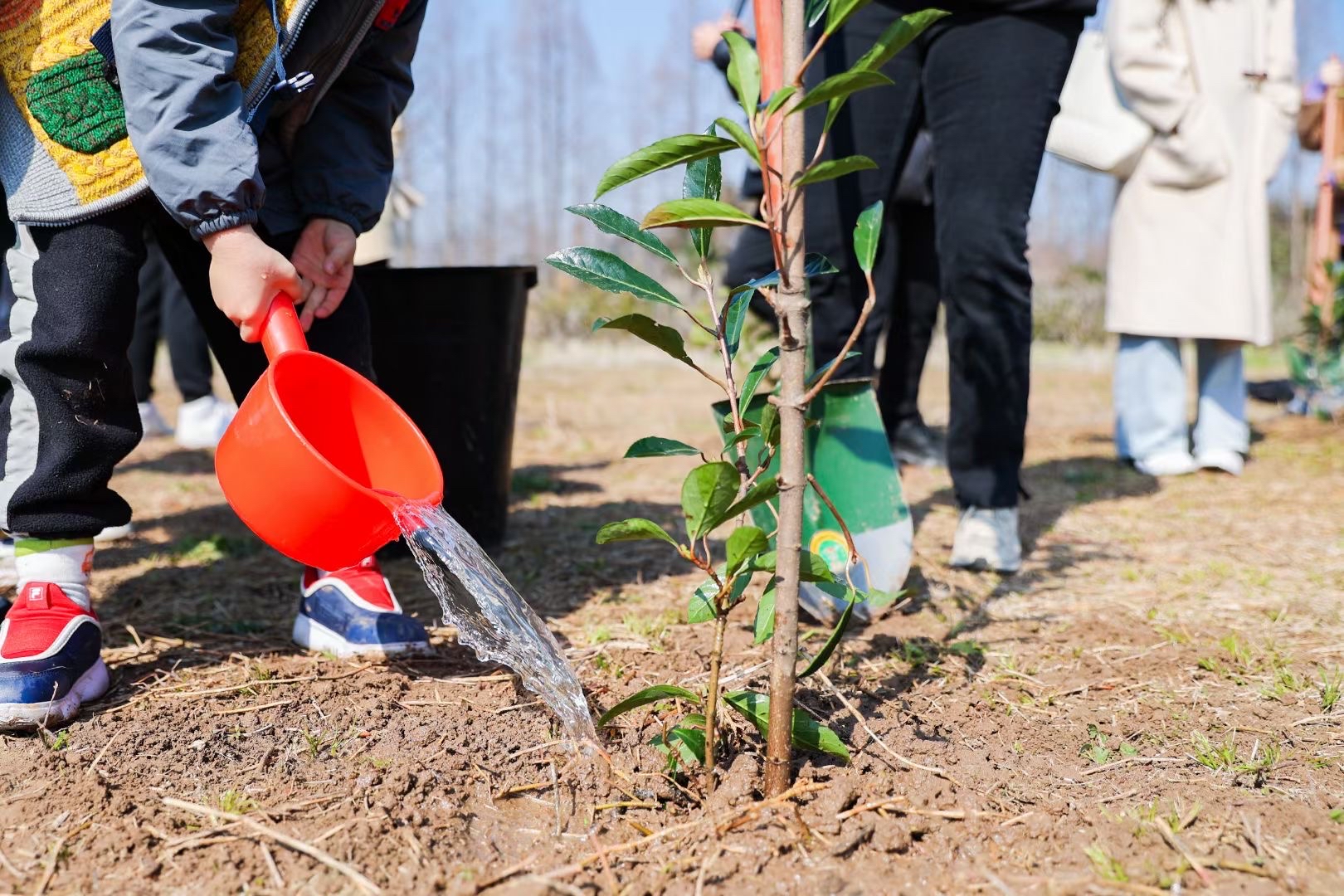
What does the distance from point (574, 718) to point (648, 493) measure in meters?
1.80

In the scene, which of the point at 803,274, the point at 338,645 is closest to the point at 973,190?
the point at 803,274

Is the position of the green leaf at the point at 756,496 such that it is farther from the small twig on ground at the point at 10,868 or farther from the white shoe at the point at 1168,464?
the white shoe at the point at 1168,464

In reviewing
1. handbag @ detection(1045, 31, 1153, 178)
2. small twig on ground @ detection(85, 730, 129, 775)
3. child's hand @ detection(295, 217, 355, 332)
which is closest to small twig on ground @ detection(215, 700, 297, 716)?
small twig on ground @ detection(85, 730, 129, 775)

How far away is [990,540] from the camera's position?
2248mm

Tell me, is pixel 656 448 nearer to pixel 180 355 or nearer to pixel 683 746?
pixel 683 746

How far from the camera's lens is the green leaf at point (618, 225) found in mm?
1148

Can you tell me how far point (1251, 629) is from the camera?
1.94m

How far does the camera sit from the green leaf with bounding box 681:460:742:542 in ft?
3.66

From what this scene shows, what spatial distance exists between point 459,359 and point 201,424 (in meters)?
2.22

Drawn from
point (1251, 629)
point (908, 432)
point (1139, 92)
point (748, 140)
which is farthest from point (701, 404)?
point (748, 140)

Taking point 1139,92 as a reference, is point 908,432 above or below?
below

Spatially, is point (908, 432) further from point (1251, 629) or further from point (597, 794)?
point (597, 794)

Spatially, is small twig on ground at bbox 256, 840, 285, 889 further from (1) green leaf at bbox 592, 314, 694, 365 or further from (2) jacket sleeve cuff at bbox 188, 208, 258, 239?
(2) jacket sleeve cuff at bbox 188, 208, 258, 239

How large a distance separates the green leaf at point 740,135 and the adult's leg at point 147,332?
3.45 metres
